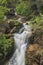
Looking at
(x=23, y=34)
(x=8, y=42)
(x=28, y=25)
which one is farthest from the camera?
(x=28, y=25)

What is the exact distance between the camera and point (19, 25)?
15562 millimetres

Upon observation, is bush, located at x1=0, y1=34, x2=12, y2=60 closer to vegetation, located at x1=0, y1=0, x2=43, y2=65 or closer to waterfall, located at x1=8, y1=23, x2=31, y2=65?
vegetation, located at x1=0, y1=0, x2=43, y2=65

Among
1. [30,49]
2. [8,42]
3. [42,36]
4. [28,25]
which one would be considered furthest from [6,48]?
[28,25]

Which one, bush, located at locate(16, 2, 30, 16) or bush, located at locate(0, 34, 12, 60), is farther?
bush, located at locate(16, 2, 30, 16)

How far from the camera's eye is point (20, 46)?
1377cm

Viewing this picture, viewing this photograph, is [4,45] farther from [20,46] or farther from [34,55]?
[34,55]

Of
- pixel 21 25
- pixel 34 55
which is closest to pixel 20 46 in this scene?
pixel 34 55

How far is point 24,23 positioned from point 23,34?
2075 mm

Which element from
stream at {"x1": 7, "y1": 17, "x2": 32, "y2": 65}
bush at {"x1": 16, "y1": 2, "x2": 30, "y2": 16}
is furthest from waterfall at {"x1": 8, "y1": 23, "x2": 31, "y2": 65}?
bush at {"x1": 16, "y1": 2, "x2": 30, "y2": 16}

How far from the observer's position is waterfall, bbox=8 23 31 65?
13.2 meters

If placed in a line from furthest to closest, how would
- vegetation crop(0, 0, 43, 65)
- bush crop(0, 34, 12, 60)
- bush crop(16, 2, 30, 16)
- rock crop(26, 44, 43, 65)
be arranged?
bush crop(16, 2, 30, 16) < vegetation crop(0, 0, 43, 65) < bush crop(0, 34, 12, 60) < rock crop(26, 44, 43, 65)

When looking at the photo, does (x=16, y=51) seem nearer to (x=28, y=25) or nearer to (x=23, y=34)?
(x=23, y=34)

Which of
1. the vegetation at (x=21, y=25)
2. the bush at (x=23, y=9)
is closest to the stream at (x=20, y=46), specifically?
the vegetation at (x=21, y=25)

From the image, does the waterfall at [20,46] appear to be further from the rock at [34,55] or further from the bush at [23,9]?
the bush at [23,9]
